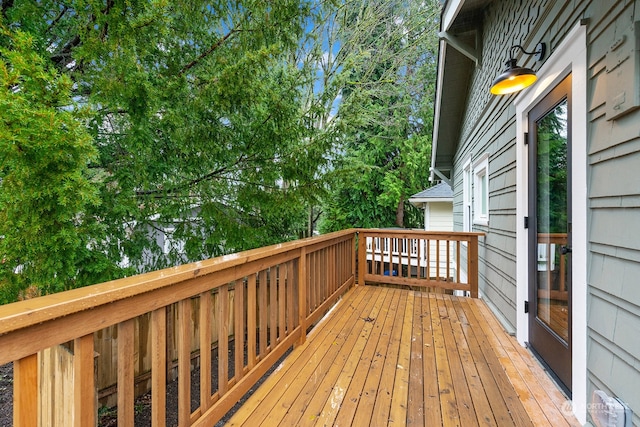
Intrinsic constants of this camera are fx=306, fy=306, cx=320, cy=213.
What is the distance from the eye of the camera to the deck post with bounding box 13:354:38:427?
0.85 meters

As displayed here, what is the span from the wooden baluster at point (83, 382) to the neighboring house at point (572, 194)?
2205mm

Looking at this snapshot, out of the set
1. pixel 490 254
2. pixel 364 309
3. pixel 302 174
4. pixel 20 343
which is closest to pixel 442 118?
pixel 490 254

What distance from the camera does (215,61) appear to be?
11.0ft

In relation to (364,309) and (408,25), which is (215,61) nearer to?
(364,309)

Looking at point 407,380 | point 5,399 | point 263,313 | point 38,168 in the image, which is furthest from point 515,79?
point 5,399

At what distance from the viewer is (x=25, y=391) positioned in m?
Answer: 0.88

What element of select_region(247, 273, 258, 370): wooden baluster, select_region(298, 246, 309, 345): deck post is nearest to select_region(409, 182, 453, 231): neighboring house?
select_region(298, 246, 309, 345): deck post

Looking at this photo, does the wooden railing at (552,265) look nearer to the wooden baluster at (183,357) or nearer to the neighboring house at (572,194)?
the neighboring house at (572,194)

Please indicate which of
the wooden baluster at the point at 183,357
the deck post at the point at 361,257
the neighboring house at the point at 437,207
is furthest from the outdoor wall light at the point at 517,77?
the neighboring house at the point at 437,207

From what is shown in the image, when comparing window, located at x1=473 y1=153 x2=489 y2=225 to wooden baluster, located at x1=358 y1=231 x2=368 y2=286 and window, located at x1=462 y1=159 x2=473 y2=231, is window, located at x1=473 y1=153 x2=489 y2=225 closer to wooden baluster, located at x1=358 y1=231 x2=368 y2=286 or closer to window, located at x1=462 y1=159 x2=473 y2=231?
window, located at x1=462 y1=159 x2=473 y2=231

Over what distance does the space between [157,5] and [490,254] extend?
429 centimetres

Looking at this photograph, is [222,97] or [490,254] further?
[490,254]

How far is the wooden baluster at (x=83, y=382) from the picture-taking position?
102 centimetres

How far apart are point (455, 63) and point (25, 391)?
20.5 ft
